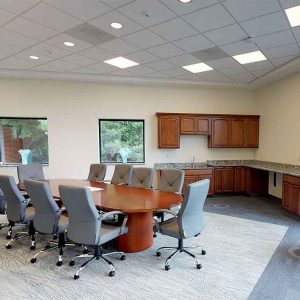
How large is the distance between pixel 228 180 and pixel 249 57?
3.26 meters

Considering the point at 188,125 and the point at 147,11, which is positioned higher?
the point at 147,11

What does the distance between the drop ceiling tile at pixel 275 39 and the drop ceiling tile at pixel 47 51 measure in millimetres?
3200

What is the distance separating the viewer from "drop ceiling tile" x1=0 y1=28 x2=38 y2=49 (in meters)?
3.81

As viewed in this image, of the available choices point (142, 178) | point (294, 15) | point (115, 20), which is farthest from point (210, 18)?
point (142, 178)

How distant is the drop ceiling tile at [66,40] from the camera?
3.92 meters

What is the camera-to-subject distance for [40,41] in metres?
Answer: 4.10

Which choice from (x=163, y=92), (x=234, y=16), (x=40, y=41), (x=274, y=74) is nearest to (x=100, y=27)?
(x=40, y=41)

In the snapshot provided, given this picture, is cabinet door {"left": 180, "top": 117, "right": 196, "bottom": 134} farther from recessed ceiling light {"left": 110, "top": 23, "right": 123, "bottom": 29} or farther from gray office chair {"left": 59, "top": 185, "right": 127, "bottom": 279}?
gray office chair {"left": 59, "top": 185, "right": 127, "bottom": 279}

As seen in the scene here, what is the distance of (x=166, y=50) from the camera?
4414 millimetres

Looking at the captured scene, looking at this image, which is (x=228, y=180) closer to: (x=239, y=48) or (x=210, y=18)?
(x=239, y=48)

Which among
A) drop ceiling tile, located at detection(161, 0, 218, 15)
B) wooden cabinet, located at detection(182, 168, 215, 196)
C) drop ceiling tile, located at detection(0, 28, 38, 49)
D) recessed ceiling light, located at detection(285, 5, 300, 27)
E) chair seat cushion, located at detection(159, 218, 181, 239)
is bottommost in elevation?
chair seat cushion, located at detection(159, 218, 181, 239)

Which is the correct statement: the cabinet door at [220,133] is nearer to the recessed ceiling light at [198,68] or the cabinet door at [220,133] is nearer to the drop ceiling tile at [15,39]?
the recessed ceiling light at [198,68]

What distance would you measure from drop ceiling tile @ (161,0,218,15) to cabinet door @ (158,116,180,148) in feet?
12.2

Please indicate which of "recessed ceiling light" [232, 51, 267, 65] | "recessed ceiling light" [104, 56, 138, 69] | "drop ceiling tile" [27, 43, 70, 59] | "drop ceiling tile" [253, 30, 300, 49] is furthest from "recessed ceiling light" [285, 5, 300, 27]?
"drop ceiling tile" [27, 43, 70, 59]
